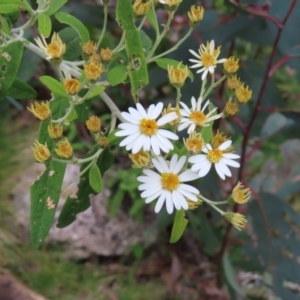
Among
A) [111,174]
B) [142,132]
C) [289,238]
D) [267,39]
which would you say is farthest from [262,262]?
[142,132]

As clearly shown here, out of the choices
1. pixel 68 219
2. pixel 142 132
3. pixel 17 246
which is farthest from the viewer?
pixel 17 246

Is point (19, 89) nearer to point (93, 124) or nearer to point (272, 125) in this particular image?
point (93, 124)

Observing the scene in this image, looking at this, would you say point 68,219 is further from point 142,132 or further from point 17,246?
point 17,246

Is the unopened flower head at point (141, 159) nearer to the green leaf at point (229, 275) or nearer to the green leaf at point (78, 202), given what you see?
the green leaf at point (78, 202)

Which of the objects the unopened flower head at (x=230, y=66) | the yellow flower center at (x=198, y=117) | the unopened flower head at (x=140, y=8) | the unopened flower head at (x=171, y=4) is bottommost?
the yellow flower center at (x=198, y=117)

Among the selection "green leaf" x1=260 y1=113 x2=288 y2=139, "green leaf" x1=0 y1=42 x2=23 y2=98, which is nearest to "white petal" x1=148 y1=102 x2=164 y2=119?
"green leaf" x1=0 y1=42 x2=23 y2=98

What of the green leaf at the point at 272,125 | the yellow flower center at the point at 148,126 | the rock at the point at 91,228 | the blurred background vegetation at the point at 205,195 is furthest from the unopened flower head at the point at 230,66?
the rock at the point at 91,228
